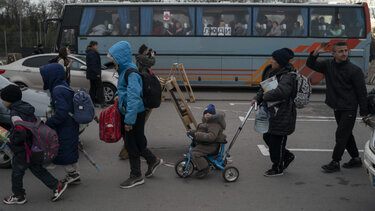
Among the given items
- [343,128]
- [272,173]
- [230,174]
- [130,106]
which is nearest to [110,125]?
[130,106]

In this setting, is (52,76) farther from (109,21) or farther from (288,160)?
(109,21)

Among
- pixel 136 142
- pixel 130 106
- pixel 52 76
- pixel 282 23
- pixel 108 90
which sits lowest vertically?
pixel 108 90

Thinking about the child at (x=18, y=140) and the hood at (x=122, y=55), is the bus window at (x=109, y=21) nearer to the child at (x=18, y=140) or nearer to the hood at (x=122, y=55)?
the hood at (x=122, y=55)

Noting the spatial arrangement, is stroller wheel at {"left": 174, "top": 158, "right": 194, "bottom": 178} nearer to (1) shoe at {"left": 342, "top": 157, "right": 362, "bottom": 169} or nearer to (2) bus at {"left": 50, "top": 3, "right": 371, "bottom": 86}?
(1) shoe at {"left": 342, "top": 157, "right": 362, "bottom": 169}

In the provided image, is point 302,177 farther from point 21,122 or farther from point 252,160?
point 21,122

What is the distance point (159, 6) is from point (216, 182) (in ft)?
36.9

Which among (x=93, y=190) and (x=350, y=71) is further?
(x=350, y=71)

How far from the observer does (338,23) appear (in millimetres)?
15359

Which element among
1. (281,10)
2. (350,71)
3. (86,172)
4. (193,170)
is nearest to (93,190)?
(86,172)

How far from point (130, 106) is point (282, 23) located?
11.7 meters

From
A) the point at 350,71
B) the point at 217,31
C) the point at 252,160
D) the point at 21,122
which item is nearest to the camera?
the point at 21,122

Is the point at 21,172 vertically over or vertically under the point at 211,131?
under

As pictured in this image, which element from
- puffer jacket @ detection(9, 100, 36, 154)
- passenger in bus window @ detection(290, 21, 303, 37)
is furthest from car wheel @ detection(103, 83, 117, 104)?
puffer jacket @ detection(9, 100, 36, 154)

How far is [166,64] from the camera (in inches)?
608
